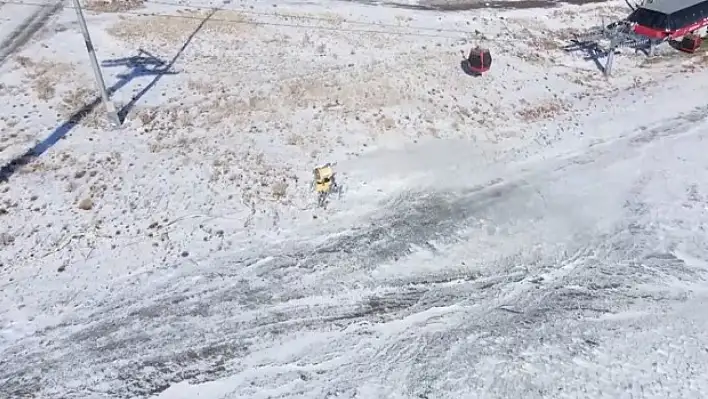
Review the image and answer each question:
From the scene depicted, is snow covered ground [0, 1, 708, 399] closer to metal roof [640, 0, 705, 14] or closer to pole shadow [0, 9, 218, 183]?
pole shadow [0, 9, 218, 183]

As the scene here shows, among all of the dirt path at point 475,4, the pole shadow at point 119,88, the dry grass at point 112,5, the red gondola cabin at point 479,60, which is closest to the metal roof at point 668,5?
the dirt path at point 475,4

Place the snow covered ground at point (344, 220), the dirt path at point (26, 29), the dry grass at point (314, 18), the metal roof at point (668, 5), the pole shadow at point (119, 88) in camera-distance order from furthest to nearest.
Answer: the dry grass at point (314, 18), the metal roof at point (668, 5), the dirt path at point (26, 29), the pole shadow at point (119, 88), the snow covered ground at point (344, 220)

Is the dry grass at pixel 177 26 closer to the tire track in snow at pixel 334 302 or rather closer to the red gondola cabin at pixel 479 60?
the red gondola cabin at pixel 479 60

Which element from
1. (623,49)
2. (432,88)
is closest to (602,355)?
(432,88)

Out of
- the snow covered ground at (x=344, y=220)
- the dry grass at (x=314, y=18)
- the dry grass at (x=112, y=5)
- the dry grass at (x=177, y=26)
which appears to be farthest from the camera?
the dry grass at (x=314, y=18)

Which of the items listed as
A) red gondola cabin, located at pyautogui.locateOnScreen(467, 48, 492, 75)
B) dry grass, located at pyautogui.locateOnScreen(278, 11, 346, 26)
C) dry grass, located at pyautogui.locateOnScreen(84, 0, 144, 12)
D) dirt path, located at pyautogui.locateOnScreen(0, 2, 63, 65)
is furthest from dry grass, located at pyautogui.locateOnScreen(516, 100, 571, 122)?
dirt path, located at pyautogui.locateOnScreen(0, 2, 63, 65)

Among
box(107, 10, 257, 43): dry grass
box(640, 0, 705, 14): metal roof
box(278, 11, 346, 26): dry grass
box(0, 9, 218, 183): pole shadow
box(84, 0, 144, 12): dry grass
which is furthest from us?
box(278, 11, 346, 26): dry grass

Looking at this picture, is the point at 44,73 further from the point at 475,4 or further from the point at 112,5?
the point at 475,4
